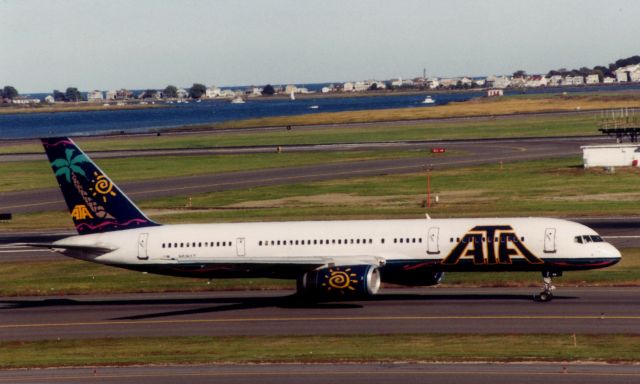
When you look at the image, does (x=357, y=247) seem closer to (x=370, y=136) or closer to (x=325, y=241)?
(x=325, y=241)

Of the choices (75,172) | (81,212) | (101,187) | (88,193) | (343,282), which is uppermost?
(75,172)

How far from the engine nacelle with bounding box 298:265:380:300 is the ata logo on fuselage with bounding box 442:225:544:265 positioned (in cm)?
392

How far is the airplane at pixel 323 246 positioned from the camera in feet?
164

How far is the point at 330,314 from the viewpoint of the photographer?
164 ft

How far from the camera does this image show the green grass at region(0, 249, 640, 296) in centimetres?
5672

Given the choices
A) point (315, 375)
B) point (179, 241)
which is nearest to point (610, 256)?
point (315, 375)

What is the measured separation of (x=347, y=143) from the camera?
563 ft

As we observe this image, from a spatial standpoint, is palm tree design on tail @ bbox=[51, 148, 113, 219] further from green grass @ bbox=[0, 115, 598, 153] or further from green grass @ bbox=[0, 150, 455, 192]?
green grass @ bbox=[0, 115, 598, 153]

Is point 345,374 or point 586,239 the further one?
point 586,239

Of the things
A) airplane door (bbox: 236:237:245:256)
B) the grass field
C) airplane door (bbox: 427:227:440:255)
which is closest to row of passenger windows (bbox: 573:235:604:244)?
airplane door (bbox: 427:227:440:255)

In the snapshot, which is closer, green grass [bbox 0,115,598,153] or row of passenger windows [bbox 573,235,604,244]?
row of passenger windows [bbox 573,235,604,244]

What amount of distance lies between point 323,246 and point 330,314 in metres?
4.09

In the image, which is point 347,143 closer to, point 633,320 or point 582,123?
point 582,123

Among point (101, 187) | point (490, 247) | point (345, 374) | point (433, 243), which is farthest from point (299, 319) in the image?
point (101, 187)
